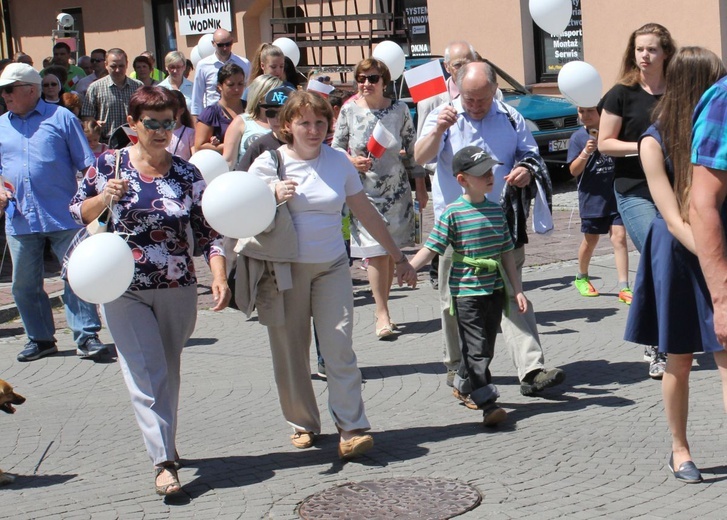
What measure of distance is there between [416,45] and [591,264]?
42.6ft

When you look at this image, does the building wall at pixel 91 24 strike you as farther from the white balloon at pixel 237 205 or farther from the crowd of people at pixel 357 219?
the white balloon at pixel 237 205

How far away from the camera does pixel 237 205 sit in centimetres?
521

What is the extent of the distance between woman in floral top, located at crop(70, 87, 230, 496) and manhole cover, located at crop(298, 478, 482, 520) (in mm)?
699

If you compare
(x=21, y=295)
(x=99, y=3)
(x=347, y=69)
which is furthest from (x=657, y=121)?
(x=99, y=3)

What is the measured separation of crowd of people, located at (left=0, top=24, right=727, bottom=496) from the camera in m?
4.88

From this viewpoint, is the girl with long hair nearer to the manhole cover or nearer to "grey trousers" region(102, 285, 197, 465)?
the manhole cover

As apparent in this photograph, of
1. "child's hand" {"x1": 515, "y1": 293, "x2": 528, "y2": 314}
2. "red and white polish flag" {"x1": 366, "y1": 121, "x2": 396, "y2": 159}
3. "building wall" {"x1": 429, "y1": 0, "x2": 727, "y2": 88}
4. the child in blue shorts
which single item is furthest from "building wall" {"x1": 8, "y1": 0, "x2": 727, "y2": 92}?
"child's hand" {"x1": 515, "y1": 293, "x2": 528, "y2": 314}

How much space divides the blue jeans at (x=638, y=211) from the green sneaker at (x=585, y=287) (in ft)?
8.82

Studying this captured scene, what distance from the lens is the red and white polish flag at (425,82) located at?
24.3 feet

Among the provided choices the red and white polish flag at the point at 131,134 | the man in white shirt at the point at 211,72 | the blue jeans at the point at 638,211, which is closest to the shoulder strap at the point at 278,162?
the red and white polish flag at the point at 131,134

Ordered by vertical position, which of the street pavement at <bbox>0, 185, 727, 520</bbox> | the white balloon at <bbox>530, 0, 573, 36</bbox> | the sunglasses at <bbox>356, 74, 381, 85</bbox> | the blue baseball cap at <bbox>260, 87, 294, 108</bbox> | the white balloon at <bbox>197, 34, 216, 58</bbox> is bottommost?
the street pavement at <bbox>0, 185, 727, 520</bbox>

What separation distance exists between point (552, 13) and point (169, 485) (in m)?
6.29

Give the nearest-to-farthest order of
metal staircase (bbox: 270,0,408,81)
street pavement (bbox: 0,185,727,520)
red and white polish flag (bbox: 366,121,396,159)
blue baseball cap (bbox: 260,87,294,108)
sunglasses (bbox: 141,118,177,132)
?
1. street pavement (bbox: 0,185,727,520)
2. sunglasses (bbox: 141,118,177,132)
3. blue baseball cap (bbox: 260,87,294,108)
4. red and white polish flag (bbox: 366,121,396,159)
5. metal staircase (bbox: 270,0,408,81)

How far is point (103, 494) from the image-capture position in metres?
5.51
